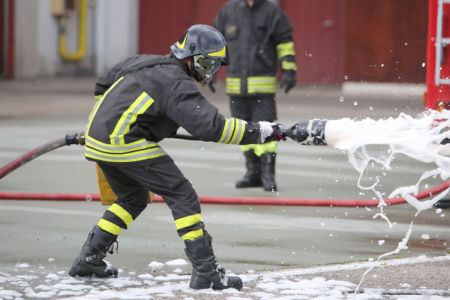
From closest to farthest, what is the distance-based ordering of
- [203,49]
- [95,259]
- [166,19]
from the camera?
[203,49] < [95,259] < [166,19]

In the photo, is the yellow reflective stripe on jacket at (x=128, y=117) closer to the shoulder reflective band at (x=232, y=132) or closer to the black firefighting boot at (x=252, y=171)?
the shoulder reflective band at (x=232, y=132)

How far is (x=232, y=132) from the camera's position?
5.01 m

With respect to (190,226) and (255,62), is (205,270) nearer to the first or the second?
(190,226)

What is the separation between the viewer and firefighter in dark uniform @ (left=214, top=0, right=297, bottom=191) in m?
8.60

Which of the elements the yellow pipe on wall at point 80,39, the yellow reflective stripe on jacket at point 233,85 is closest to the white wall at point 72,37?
the yellow pipe on wall at point 80,39

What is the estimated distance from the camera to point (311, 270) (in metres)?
5.55

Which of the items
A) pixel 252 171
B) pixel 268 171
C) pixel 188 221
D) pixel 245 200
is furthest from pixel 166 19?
pixel 188 221

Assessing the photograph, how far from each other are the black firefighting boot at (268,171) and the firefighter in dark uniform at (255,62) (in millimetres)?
57

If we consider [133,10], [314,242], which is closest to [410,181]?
[314,242]

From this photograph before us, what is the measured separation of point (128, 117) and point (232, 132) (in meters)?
0.54

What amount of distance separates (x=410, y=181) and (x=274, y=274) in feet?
12.5

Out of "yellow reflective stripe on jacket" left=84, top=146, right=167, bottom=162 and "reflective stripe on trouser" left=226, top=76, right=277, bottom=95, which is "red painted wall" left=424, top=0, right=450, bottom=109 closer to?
"reflective stripe on trouser" left=226, top=76, right=277, bottom=95

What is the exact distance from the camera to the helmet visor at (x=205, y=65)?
5.21 metres

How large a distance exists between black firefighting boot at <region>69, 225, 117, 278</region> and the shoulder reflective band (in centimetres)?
89
